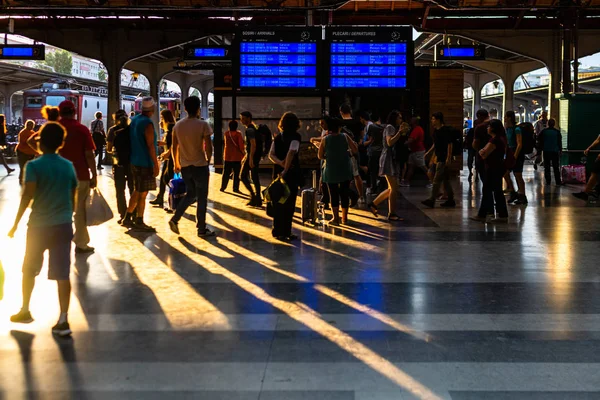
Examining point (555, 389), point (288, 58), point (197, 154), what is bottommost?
point (555, 389)

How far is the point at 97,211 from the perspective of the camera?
1320cm

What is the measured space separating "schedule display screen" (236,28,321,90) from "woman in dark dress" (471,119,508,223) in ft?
17.3

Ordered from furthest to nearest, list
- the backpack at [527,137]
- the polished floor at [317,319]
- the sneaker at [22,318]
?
the backpack at [527,137] < the sneaker at [22,318] < the polished floor at [317,319]

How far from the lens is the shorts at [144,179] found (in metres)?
10.3

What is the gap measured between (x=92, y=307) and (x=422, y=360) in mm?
2901

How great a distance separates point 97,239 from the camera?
401 inches

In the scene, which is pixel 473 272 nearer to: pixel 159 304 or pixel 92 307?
pixel 159 304

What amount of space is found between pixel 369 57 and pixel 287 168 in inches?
269

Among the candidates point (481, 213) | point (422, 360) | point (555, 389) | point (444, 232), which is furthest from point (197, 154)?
point (555, 389)

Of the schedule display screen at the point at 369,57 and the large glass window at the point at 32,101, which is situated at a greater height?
the large glass window at the point at 32,101

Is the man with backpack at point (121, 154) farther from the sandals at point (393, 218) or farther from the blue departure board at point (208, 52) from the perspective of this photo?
the blue departure board at point (208, 52)

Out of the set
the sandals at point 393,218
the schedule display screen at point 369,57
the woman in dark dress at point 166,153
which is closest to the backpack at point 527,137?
the schedule display screen at point 369,57

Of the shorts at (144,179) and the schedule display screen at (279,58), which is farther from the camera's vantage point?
the schedule display screen at (279,58)

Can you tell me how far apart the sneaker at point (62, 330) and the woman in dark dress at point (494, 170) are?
7.67 metres
